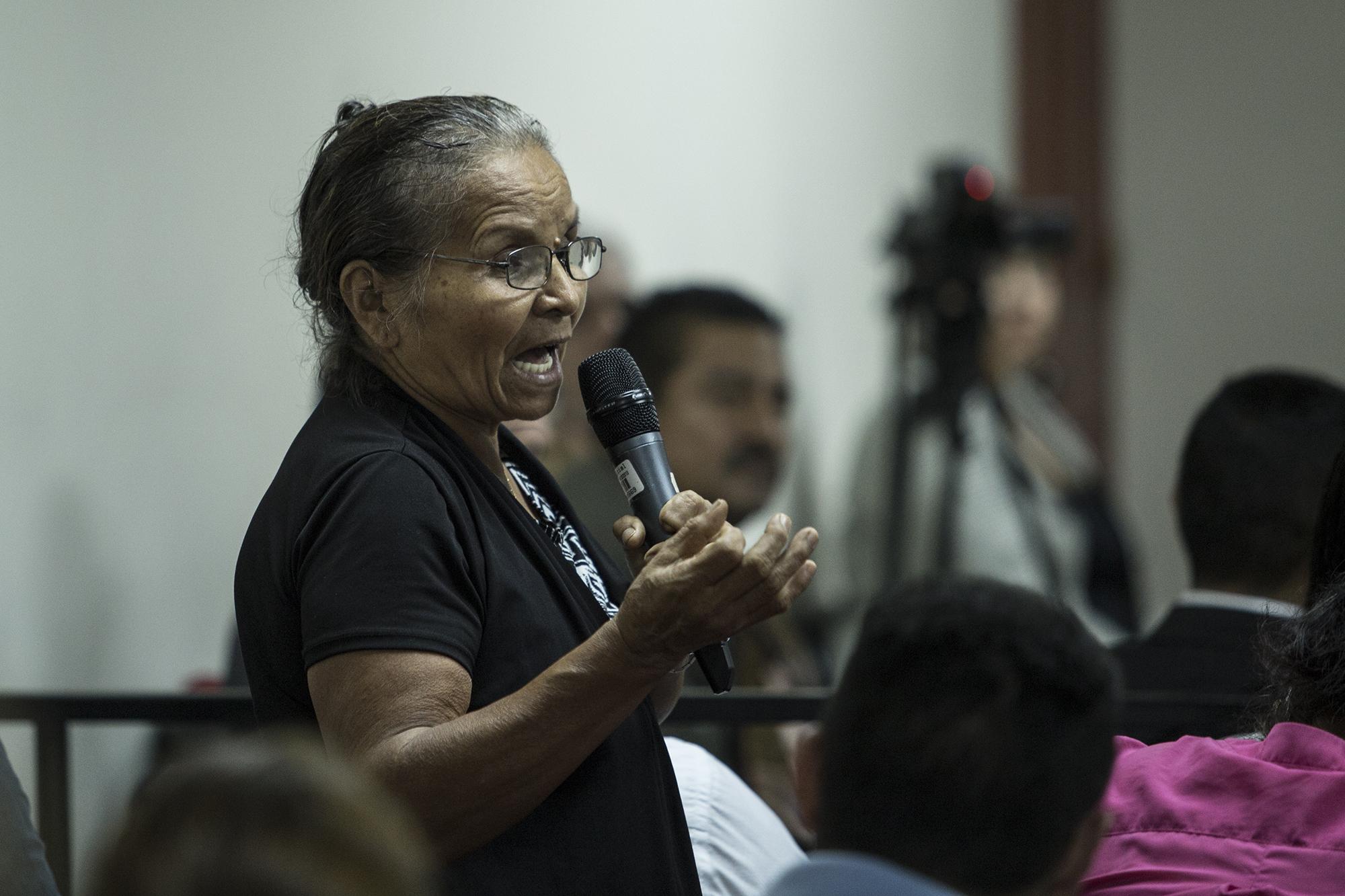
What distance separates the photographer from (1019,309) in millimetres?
4145

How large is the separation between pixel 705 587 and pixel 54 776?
1132 mm

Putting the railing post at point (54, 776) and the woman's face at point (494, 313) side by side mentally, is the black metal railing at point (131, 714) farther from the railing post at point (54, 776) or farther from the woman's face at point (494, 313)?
the woman's face at point (494, 313)

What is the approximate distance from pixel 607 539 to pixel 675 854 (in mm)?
1371

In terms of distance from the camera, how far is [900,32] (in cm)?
496

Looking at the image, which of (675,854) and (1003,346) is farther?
(1003,346)

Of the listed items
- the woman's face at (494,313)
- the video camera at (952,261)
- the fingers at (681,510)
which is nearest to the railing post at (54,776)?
the woman's face at (494,313)

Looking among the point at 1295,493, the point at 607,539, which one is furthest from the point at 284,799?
the point at 607,539

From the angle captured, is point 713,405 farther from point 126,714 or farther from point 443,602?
point 443,602

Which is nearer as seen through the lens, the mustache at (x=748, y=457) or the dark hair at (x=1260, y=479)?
the dark hair at (x=1260, y=479)

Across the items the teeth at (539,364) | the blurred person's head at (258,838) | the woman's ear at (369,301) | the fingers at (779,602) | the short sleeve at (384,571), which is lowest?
the fingers at (779,602)

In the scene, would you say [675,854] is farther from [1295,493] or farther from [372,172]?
[1295,493]

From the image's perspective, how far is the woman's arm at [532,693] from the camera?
107 cm

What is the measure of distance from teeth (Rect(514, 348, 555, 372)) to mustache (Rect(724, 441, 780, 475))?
140 cm

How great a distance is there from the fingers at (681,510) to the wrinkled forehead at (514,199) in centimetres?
25
